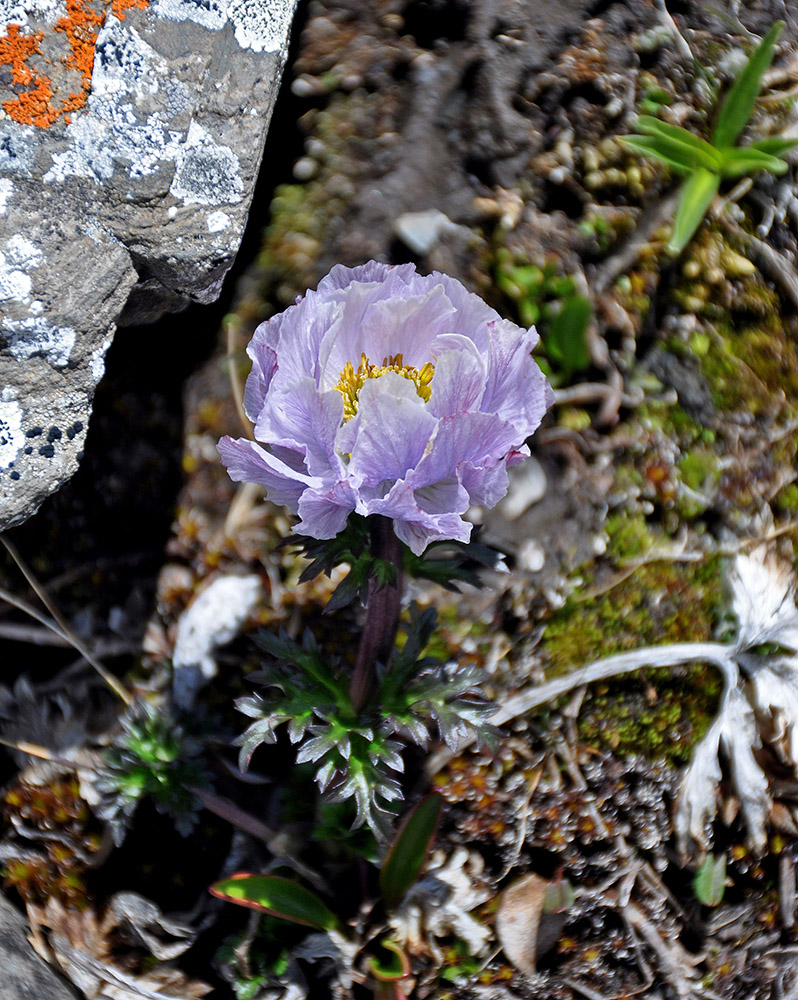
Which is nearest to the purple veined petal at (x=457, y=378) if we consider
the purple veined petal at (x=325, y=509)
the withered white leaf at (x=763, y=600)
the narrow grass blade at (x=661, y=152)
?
the purple veined petal at (x=325, y=509)

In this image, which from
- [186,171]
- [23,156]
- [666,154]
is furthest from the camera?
[666,154]

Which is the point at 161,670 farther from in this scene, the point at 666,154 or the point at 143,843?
the point at 666,154

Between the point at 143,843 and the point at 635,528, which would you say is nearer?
the point at 143,843

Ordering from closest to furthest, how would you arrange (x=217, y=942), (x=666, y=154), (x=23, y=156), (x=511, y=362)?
(x=511, y=362), (x=23, y=156), (x=217, y=942), (x=666, y=154)

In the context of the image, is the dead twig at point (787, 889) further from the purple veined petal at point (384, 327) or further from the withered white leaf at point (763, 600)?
the purple veined petal at point (384, 327)

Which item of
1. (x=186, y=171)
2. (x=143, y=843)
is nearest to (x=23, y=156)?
(x=186, y=171)

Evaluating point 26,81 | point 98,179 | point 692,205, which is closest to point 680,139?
point 692,205

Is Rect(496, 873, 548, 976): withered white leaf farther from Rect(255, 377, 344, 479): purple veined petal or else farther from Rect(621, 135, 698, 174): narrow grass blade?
Rect(621, 135, 698, 174): narrow grass blade
